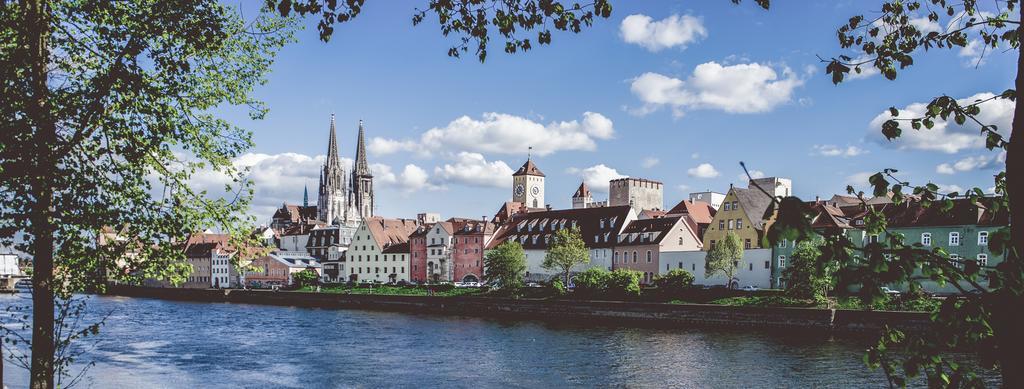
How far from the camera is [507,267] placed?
233 ft

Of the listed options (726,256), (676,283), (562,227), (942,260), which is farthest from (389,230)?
(942,260)

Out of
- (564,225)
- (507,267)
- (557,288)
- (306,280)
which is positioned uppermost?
(564,225)

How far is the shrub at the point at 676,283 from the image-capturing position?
58969 millimetres

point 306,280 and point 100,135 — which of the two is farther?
point 306,280

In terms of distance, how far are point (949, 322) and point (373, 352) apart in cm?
3497

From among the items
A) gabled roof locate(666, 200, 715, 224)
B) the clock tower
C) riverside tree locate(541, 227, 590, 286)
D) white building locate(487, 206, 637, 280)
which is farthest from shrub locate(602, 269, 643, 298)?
the clock tower

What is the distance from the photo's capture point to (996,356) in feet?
14.5

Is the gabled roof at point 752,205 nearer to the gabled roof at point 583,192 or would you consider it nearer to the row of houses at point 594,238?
the row of houses at point 594,238

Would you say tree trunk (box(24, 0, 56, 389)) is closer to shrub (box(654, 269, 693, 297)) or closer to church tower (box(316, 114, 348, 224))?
shrub (box(654, 269, 693, 297))

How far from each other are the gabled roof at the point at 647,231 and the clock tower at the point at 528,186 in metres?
55.7

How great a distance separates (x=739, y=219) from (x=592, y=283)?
13620 millimetres

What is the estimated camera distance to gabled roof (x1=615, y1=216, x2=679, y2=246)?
74.8 meters

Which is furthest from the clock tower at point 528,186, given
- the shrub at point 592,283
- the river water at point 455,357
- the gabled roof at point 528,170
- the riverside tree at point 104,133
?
the riverside tree at point 104,133

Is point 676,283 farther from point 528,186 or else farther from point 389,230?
point 528,186
